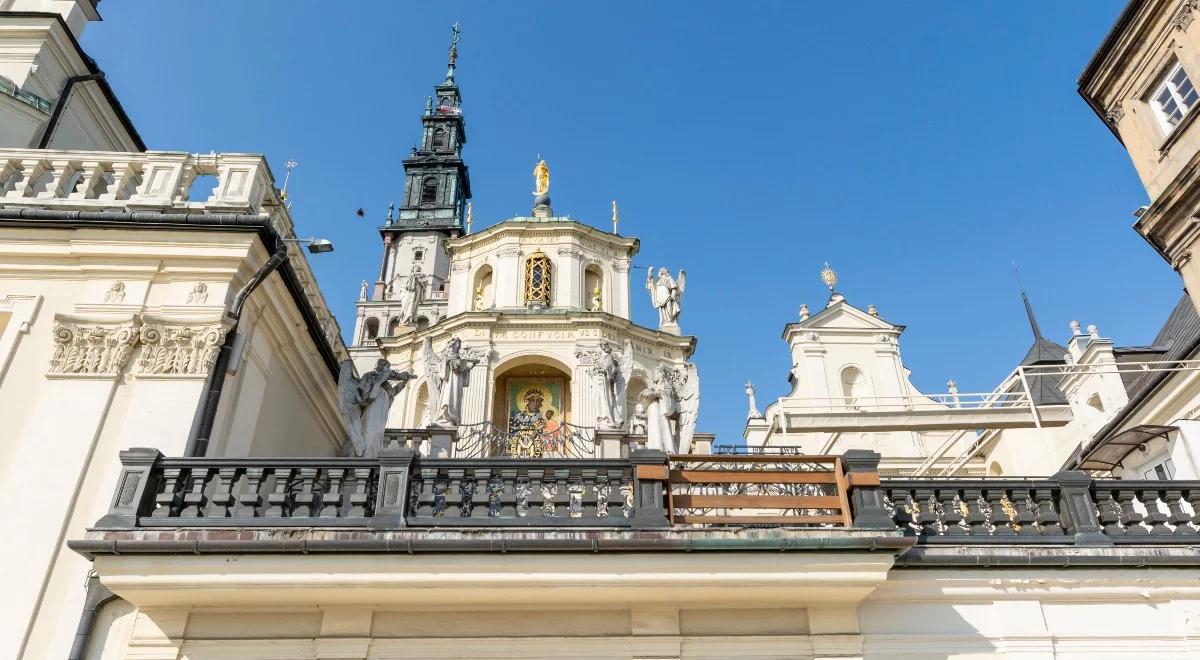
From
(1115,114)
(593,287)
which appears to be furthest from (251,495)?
(593,287)

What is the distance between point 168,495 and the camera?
8.41 m

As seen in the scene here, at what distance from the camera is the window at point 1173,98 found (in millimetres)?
14666

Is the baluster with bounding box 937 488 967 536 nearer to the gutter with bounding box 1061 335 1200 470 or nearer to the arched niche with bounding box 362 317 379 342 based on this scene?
the gutter with bounding box 1061 335 1200 470

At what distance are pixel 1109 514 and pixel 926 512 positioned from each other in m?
2.05

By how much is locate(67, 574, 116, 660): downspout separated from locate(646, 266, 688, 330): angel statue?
24.0m

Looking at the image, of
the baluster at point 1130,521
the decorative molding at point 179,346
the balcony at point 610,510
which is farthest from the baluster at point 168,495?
the baluster at point 1130,521

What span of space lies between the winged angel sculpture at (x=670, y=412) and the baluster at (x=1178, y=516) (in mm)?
6242

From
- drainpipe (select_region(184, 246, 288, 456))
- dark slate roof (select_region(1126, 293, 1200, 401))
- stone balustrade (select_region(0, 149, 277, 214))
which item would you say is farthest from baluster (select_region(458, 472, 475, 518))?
dark slate roof (select_region(1126, 293, 1200, 401))

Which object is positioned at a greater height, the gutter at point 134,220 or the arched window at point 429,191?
the arched window at point 429,191

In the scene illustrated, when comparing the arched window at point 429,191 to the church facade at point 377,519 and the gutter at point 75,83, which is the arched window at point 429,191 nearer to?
the gutter at point 75,83

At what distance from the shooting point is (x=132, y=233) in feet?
35.7

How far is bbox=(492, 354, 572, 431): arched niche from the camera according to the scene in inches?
1083

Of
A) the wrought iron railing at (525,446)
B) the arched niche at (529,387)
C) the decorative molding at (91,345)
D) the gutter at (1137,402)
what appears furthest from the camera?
the arched niche at (529,387)

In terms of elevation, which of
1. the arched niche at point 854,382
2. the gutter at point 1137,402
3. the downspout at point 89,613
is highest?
the arched niche at point 854,382
